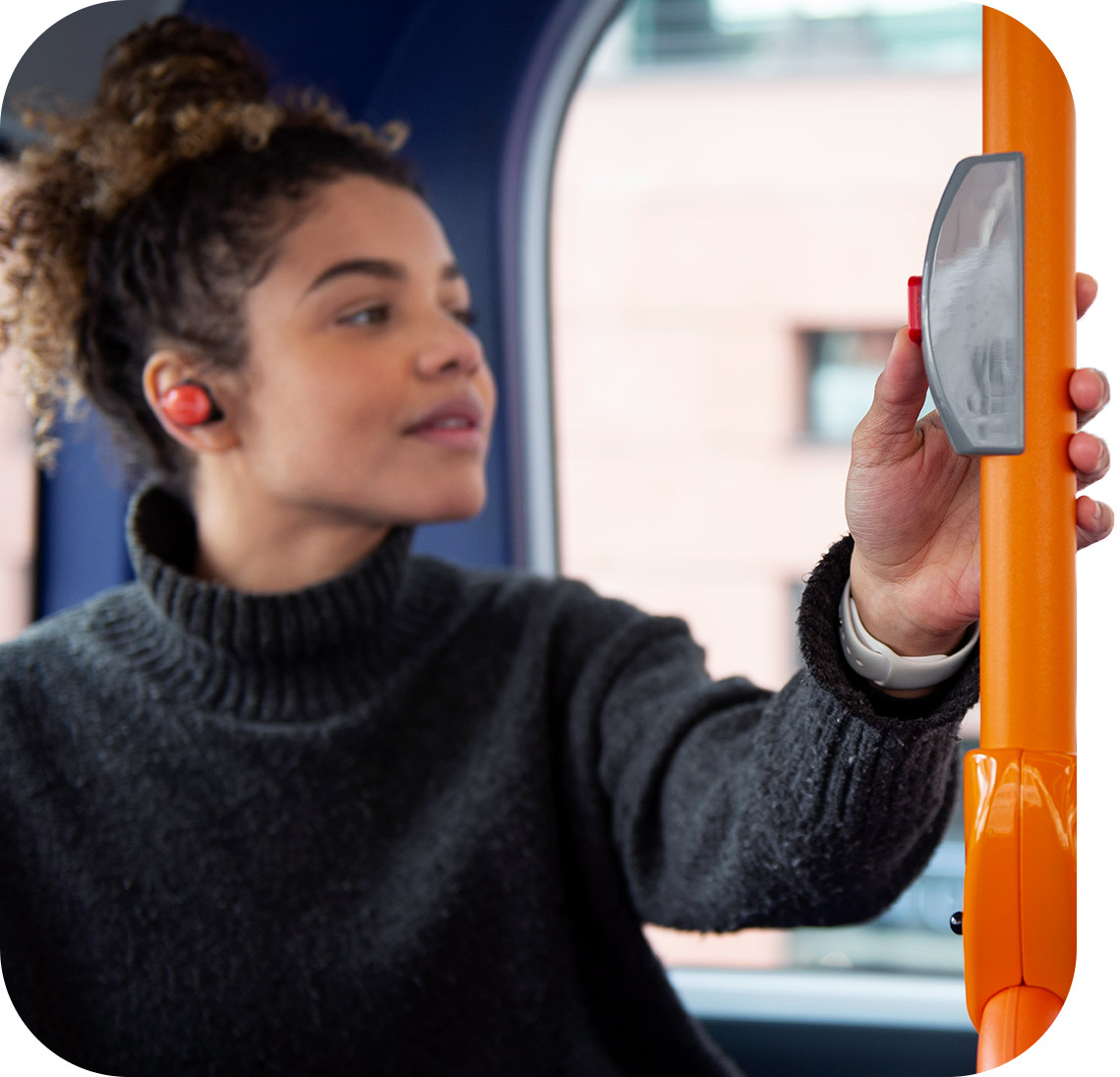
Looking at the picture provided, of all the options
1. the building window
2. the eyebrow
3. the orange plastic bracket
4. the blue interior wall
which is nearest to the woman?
the eyebrow

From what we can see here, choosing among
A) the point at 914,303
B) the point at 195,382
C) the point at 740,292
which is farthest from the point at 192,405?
the point at 740,292

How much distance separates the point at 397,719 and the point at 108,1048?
1.15 feet

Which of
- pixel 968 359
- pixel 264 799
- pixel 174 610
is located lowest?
pixel 264 799

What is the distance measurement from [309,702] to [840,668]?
548 mm

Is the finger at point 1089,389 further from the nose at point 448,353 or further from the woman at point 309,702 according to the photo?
the nose at point 448,353

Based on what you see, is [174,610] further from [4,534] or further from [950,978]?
[950,978]

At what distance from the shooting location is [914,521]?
562 millimetres

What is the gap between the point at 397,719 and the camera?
1021 mm

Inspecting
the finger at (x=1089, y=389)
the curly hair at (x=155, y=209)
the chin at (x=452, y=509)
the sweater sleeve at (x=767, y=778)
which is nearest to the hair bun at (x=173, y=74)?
the curly hair at (x=155, y=209)

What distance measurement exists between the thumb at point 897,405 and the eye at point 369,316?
0.58 meters

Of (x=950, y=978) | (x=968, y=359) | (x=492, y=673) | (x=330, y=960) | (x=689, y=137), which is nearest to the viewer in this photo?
(x=968, y=359)

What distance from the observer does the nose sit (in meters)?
1.00

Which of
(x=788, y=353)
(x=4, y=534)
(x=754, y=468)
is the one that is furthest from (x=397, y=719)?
(x=754, y=468)

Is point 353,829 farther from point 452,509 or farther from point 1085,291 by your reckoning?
point 1085,291
